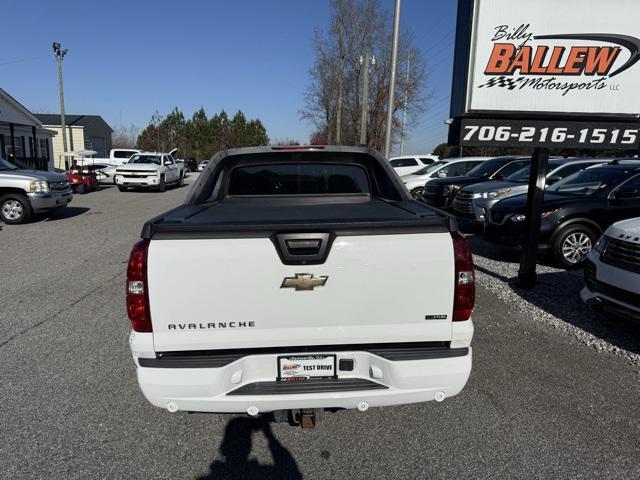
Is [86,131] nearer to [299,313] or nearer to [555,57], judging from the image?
[555,57]

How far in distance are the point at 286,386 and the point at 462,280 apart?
3.64 feet

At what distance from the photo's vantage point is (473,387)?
3.53 metres

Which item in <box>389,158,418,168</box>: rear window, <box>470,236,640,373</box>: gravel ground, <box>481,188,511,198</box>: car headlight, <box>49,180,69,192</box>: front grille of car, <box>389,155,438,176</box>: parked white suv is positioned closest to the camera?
<box>470,236,640,373</box>: gravel ground

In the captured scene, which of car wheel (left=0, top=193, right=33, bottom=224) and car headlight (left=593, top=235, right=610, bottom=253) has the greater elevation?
car headlight (left=593, top=235, right=610, bottom=253)

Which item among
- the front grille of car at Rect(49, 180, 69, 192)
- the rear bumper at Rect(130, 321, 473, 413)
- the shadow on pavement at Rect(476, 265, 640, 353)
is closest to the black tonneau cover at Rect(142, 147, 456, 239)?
the rear bumper at Rect(130, 321, 473, 413)

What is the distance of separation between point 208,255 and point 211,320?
350 millimetres

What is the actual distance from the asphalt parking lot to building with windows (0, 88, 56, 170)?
26.4 meters

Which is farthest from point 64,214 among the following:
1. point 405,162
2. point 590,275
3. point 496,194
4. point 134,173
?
point 590,275

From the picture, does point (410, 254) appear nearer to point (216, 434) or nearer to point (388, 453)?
point (388, 453)

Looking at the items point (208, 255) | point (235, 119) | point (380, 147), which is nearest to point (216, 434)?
point (208, 255)

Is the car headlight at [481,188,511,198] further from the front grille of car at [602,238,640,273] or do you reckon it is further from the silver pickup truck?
the silver pickup truck

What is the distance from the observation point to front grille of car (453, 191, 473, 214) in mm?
9945

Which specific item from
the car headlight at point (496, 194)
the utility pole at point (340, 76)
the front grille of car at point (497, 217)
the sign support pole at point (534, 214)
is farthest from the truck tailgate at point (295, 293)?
the utility pole at point (340, 76)

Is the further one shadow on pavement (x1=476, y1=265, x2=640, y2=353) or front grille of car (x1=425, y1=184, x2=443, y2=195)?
front grille of car (x1=425, y1=184, x2=443, y2=195)
